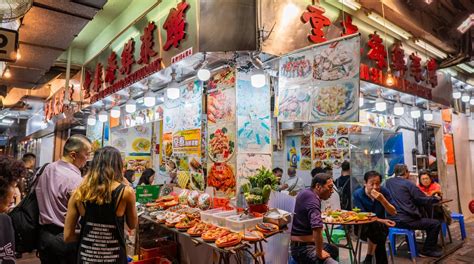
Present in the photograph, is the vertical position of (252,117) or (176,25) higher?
(176,25)

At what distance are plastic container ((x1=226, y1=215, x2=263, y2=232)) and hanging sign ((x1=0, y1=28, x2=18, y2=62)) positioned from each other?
368 centimetres

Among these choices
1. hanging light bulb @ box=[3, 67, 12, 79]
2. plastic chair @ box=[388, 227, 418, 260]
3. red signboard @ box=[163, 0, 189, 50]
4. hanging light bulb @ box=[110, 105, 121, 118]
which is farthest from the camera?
hanging light bulb @ box=[110, 105, 121, 118]

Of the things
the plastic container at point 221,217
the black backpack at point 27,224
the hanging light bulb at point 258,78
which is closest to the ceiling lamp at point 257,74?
the hanging light bulb at point 258,78

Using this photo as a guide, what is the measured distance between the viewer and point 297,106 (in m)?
4.41

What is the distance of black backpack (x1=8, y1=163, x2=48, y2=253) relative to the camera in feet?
11.3

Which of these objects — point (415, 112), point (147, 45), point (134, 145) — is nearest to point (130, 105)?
point (134, 145)

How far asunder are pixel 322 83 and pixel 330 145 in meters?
5.85

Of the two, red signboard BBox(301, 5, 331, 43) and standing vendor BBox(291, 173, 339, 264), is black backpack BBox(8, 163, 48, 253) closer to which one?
standing vendor BBox(291, 173, 339, 264)

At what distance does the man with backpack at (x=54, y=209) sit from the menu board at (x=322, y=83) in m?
2.94

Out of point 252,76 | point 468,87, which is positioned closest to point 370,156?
point 252,76

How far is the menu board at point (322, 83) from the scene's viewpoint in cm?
388

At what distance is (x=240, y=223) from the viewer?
12.1 feet

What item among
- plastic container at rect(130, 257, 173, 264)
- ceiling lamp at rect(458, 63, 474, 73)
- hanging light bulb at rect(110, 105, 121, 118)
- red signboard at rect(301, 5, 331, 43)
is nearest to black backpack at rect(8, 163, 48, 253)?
plastic container at rect(130, 257, 173, 264)

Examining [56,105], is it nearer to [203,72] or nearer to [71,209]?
[203,72]
